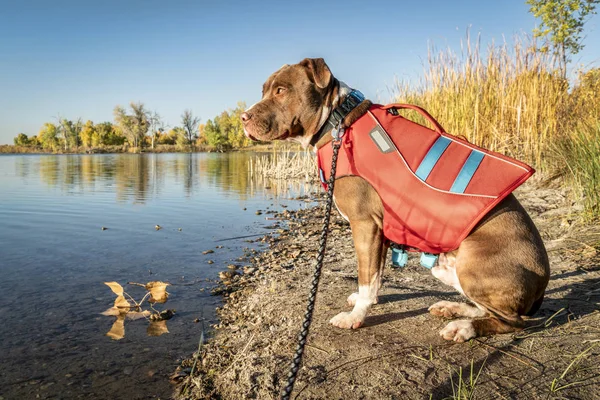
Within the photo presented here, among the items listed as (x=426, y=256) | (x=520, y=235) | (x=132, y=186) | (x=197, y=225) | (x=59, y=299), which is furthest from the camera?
(x=132, y=186)

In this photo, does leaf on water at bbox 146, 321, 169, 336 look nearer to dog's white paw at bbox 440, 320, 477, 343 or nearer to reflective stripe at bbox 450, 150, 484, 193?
dog's white paw at bbox 440, 320, 477, 343

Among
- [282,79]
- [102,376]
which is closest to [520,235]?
[282,79]

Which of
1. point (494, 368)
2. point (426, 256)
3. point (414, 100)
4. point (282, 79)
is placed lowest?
point (494, 368)

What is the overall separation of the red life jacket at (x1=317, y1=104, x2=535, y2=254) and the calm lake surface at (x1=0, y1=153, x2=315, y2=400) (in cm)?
229

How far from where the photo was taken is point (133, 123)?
109188mm

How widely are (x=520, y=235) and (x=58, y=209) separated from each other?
1291cm

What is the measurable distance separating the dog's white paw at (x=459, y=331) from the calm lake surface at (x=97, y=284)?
218 centimetres

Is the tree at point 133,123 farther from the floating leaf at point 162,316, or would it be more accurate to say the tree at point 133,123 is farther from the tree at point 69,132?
A: the floating leaf at point 162,316

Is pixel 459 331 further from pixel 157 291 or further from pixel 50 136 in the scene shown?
pixel 50 136

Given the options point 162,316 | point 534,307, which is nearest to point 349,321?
point 534,307

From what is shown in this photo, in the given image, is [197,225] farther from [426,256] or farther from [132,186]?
[132,186]

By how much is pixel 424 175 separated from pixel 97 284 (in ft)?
15.7

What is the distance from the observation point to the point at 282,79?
142 inches

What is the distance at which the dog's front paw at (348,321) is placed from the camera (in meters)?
3.29
